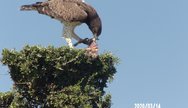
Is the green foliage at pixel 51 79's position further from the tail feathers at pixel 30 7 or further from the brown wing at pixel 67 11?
the tail feathers at pixel 30 7

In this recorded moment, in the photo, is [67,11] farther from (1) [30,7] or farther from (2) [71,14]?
(1) [30,7]

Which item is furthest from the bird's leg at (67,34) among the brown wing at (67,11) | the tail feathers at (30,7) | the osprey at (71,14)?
the tail feathers at (30,7)

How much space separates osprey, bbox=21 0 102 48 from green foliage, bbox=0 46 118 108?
176 cm

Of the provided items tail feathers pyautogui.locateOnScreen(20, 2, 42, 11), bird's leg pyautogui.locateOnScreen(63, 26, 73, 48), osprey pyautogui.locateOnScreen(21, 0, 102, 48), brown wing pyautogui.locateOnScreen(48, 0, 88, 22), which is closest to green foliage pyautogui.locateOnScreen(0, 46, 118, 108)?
osprey pyautogui.locateOnScreen(21, 0, 102, 48)

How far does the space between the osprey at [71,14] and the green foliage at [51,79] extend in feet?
5.77

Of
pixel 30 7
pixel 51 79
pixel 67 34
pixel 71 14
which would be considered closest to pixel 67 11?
pixel 71 14

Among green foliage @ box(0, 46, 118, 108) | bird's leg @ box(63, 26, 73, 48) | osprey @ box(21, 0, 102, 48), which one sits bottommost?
green foliage @ box(0, 46, 118, 108)

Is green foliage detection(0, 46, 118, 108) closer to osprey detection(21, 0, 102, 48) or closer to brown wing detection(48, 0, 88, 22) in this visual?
osprey detection(21, 0, 102, 48)

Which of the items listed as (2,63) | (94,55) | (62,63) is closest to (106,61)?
(94,55)

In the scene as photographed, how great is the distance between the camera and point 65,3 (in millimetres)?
29688

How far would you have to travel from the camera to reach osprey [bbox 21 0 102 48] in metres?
29.3

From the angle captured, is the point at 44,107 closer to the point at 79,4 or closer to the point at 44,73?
the point at 44,73

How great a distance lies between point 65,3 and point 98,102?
5327 mm

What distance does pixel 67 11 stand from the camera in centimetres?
2938
